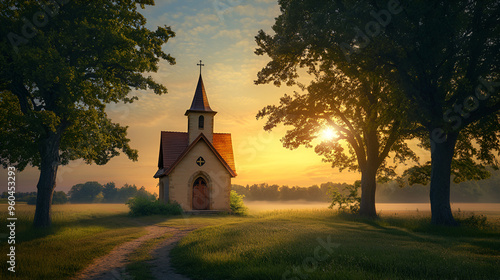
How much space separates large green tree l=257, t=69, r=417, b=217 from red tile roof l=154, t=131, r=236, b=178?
9.69 m

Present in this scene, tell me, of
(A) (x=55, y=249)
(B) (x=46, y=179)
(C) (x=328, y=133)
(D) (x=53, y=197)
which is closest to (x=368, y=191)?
(C) (x=328, y=133)

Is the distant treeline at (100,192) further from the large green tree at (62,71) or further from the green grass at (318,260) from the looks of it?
the green grass at (318,260)

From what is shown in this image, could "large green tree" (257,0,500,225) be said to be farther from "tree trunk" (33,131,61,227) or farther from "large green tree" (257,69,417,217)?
"tree trunk" (33,131,61,227)

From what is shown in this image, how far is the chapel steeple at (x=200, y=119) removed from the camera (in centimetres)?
3647

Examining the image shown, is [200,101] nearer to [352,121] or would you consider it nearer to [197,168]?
[197,168]

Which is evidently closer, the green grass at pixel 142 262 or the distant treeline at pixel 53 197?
the green grass at pixel 142 262

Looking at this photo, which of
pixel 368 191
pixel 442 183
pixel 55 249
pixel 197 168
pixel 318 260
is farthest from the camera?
pixel 197 168

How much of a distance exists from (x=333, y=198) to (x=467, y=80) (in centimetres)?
1596

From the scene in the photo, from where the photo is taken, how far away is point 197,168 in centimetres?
3403

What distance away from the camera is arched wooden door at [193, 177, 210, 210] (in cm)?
3400

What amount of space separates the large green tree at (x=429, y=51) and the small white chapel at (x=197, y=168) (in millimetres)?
16775

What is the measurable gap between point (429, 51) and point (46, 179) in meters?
23.8

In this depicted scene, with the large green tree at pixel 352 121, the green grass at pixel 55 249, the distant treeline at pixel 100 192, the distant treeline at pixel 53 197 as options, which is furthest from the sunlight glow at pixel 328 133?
the distant treeline at pixel 100 192

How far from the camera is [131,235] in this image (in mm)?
16703
